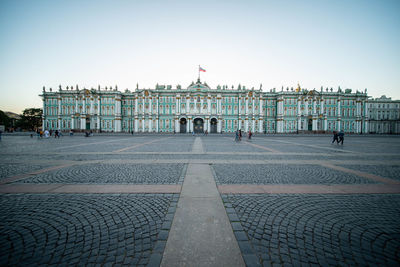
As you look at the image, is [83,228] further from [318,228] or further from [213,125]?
[213,125]

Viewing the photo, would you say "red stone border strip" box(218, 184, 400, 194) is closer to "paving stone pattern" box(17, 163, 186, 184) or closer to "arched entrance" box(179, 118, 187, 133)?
"paving stone pattern" box(17, 163, 186, 184)

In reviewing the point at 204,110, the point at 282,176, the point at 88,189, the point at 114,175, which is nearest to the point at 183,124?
the point at 204,110

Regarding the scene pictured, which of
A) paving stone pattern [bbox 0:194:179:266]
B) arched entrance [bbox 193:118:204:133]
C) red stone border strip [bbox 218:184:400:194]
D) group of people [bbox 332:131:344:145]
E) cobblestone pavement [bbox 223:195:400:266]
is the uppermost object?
arched entrance [bbox 193:118:204:133]

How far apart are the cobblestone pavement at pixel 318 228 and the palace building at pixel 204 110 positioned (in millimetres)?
46443

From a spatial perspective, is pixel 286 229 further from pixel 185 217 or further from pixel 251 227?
pixel 185 217

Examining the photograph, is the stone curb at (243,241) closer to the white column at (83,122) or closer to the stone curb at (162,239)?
the stone curb at (162,239)

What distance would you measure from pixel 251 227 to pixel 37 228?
3706mm

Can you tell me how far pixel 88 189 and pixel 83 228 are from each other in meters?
1.97

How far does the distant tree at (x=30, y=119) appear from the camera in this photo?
209 feet

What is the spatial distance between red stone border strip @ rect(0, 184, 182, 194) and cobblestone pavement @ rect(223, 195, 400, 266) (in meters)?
1.79

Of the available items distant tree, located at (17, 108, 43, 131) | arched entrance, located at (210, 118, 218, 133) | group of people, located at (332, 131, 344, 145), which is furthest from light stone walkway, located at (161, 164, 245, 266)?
distant tree, located at (17, 108, 43, 131)

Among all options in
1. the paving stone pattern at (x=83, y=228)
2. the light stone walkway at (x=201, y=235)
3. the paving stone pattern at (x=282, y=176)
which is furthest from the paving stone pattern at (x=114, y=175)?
the paving stone pattern at (x=282, y=176)

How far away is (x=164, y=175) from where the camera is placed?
5.60 meters

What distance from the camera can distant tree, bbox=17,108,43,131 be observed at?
209ft
